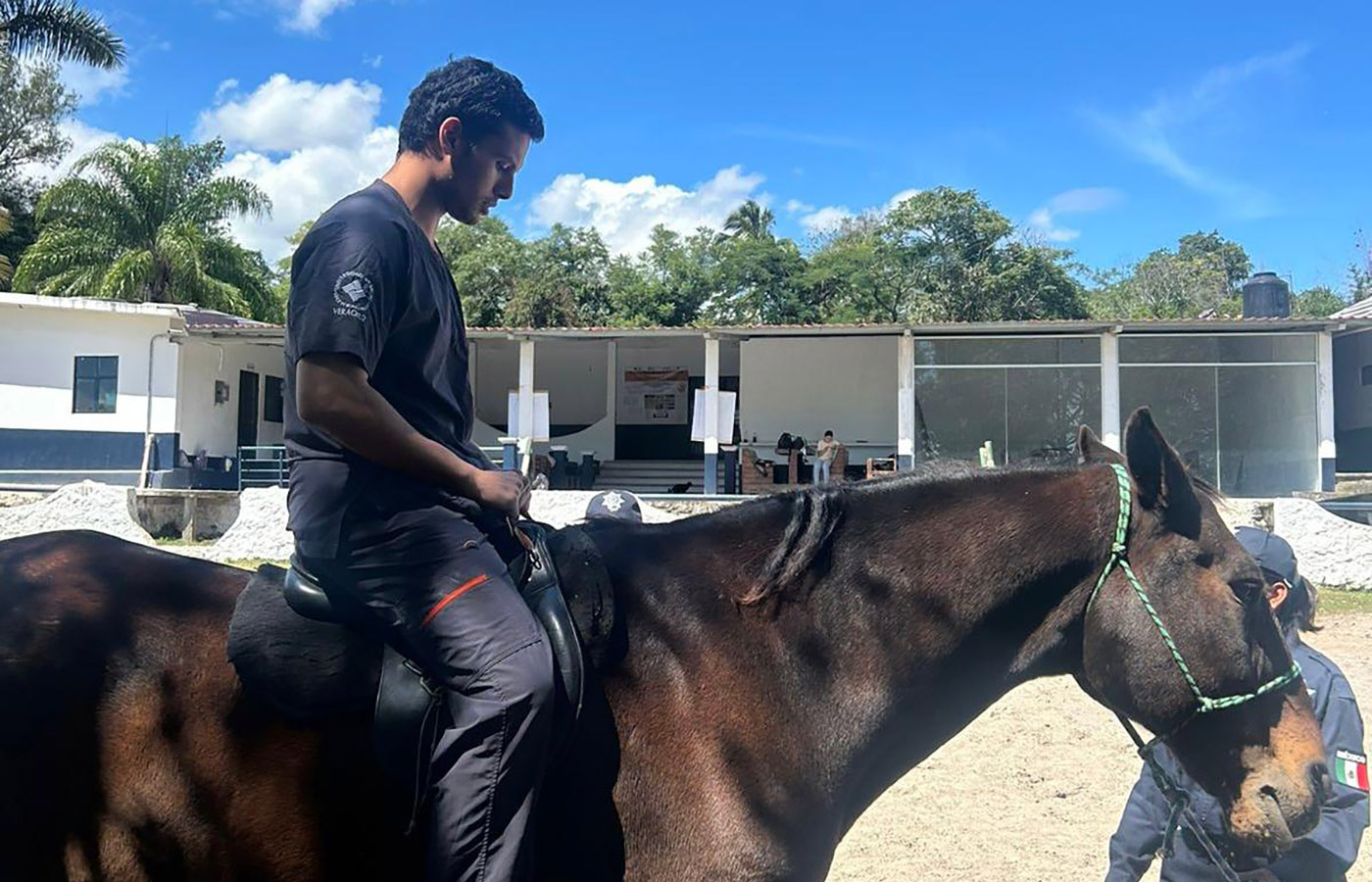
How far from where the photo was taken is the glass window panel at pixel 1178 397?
829 inches

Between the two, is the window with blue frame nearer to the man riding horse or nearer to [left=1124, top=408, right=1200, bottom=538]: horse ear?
the man riding horse

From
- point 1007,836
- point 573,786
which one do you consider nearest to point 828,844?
→ point 573,786

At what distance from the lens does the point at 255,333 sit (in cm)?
2144

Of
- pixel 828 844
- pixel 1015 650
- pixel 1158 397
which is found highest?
pixel 1158 397

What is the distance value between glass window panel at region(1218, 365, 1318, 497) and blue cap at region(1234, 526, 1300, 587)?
Answer: 1924 cm

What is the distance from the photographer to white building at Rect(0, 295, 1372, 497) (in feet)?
67.6

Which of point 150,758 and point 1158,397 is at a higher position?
point 1158,397

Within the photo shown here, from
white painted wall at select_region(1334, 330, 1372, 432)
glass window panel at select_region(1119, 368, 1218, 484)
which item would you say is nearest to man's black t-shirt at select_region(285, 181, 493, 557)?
glass window panel at select_region(1119, 368, 1218, 484)

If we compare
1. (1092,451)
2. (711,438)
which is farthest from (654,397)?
(1092,451)

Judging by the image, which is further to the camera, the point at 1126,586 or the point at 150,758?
the point at 1126,586

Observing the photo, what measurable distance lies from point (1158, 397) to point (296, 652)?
72.8 feet

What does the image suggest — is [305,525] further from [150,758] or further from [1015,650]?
[1015,650]

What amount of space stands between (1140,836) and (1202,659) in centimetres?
149

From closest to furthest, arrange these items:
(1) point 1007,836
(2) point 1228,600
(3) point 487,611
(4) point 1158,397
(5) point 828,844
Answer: (3) point 487,611 → (5) point 828,844 → (2) point 1228,600 → (1) point 1007,836 → (4) point 1158,397
